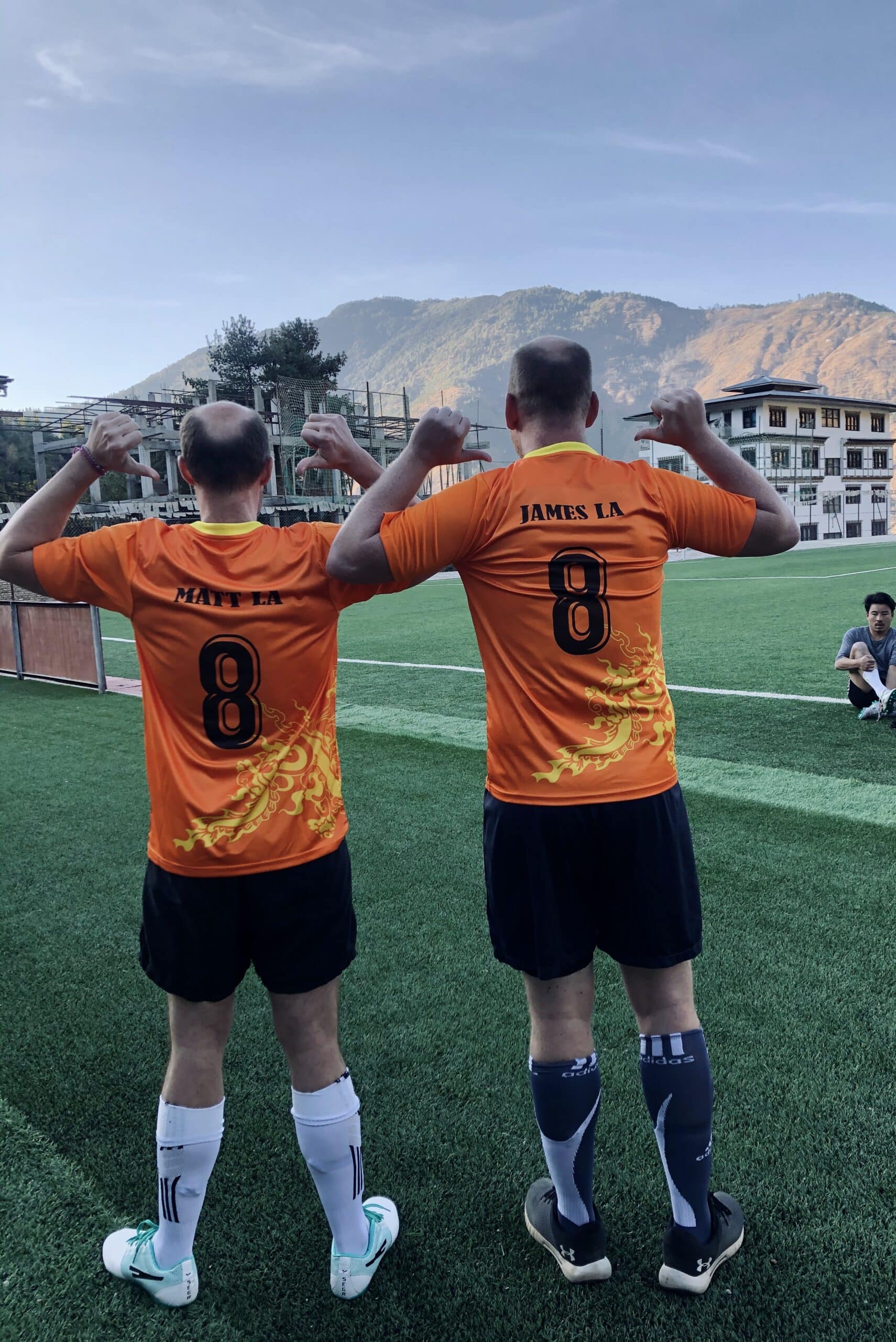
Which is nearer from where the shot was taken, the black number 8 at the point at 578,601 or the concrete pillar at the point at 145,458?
the black number 8 at the point at 578,601

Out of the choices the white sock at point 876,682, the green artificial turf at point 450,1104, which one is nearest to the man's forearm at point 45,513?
the green artificial turf at point 450,1104

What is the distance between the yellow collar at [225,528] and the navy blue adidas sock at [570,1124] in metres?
1.41

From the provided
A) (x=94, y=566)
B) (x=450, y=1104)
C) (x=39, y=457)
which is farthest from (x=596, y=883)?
(x=39, y=457)

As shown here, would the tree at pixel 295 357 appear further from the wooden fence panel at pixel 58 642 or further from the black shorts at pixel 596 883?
the black shorts at pixel 596 883

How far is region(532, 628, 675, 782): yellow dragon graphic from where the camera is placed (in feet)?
6.50

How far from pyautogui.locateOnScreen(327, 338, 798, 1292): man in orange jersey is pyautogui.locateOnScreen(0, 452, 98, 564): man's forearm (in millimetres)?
667

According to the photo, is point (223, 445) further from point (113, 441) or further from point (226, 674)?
point (226, 674)

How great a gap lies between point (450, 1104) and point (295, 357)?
62755mm

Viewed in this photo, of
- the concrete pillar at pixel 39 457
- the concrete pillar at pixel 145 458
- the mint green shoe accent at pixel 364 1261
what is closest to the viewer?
the mint green shoe accent at pixel 364 1261

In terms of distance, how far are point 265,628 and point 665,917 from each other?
1.10 m

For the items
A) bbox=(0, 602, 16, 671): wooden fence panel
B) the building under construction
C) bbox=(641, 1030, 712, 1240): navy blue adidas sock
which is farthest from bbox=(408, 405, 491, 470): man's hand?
the building under construction

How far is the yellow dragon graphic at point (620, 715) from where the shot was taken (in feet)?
6.50

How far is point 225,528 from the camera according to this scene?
1997mm

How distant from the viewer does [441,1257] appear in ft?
7.32
